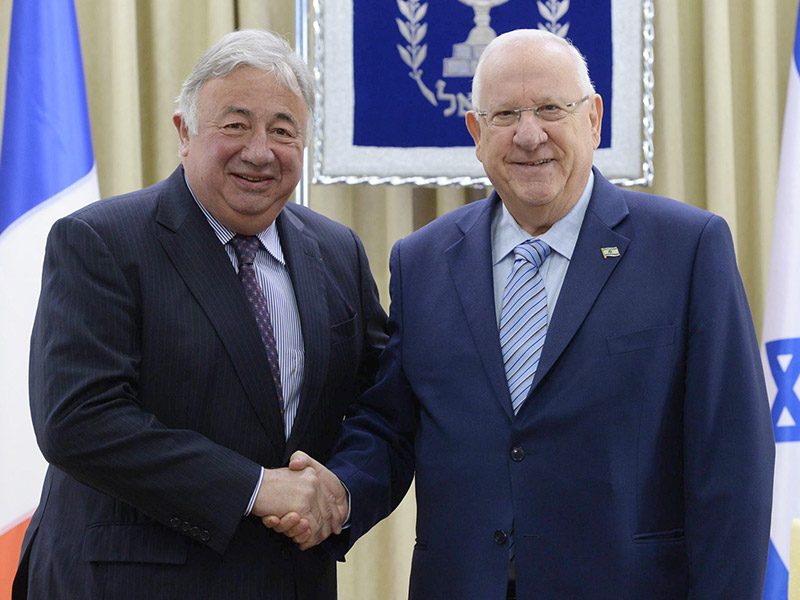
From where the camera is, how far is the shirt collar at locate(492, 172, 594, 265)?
1966mm

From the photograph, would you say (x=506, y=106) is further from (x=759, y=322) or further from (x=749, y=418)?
(x=759, y=322)

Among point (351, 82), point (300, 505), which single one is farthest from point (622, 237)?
point (351, 82)

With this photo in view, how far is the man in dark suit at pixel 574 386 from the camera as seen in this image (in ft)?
5.76

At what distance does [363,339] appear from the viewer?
2311 mm

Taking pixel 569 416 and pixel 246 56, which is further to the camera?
pixel 246 56

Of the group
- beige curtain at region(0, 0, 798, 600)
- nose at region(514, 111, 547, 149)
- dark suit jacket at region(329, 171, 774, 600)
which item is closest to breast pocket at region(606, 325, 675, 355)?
dark suit jacket at region(329, 171, 774, 600)

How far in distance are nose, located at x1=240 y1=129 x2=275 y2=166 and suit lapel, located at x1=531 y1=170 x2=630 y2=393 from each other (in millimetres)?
698

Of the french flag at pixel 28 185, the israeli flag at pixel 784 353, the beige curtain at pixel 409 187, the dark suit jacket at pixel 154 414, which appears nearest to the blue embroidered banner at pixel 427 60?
the beige curtain at pixel 409 187

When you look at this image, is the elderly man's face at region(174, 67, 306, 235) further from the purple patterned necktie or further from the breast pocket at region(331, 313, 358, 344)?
the breast pocket at region(331, 313, 358, 344)

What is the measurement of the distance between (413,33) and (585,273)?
5.66 feet

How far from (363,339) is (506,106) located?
27.3 inches

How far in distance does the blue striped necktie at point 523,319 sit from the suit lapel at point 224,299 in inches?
20.3

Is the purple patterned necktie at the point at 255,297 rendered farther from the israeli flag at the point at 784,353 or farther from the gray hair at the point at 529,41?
the israeli flag at the point at 784,353

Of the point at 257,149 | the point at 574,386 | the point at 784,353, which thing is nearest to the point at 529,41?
the point at 257,149
